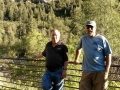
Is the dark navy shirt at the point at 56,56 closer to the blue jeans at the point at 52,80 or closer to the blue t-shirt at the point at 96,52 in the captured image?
the blue jeans at the point at 52,80

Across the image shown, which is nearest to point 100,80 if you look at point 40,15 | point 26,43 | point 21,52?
point 26,43

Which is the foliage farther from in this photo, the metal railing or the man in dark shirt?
the man in dark shirt

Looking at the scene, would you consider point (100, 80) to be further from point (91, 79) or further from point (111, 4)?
point (111, 4)

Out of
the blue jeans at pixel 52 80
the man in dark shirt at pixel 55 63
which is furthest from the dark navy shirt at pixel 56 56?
the blue jeans at pixel 52 80

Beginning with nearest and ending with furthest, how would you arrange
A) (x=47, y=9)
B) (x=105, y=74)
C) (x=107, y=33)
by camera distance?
1. (x=105, y=74)
2. (x=107, y=33)
3. (x=47, y=9)

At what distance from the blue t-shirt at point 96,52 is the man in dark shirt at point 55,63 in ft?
2.00

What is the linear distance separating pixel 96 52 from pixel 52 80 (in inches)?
45.3

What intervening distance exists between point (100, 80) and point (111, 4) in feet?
90.8

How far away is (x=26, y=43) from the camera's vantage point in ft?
219

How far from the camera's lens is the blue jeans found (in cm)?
469


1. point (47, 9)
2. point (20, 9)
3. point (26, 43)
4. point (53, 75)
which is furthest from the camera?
point (47, 9)

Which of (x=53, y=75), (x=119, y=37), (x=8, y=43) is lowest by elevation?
(x=8, y=43)

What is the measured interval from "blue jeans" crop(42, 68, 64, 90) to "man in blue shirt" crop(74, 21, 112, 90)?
2.16ft

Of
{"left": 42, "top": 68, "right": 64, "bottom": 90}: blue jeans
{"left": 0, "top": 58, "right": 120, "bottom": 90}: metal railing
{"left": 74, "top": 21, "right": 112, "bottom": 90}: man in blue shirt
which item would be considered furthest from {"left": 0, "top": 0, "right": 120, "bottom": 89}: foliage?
{"left": 74, "top": 21, "right": 112, "bottom": 90}: man in blue shirt
